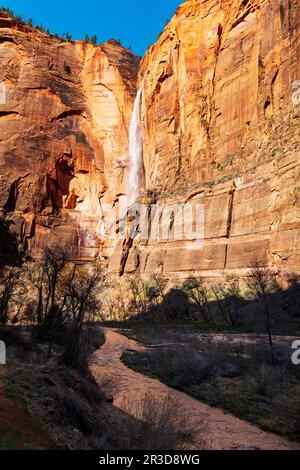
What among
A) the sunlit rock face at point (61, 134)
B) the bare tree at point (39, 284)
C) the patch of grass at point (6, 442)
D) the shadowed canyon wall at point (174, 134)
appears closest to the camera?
the patch of grass at point (6, 442)

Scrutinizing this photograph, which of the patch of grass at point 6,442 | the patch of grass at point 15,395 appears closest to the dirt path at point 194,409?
the patch of grass at point 15,395

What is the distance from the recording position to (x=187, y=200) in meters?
41.3

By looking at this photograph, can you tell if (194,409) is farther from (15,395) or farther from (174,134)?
(174,134)

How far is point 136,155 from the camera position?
62625 millimetres

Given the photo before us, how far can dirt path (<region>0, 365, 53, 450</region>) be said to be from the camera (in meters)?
4.64

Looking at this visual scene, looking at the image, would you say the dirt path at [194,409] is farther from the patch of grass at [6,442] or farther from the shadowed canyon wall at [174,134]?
the shadowed canyon wall at [174,134]

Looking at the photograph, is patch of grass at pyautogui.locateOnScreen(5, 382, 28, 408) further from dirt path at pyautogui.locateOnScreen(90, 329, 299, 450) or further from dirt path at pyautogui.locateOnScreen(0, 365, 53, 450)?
dirt path at pyautogui.locateOnScreen(90, 329, 299, 450)

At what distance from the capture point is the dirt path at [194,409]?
7.79m

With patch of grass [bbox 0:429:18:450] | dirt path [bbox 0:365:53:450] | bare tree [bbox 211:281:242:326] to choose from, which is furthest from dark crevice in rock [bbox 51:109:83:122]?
patch of grass [bbox 0:429:18:450]

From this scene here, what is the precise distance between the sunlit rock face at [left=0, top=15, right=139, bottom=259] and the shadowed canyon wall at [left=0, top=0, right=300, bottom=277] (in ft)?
0.61

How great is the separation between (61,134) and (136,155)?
13.2 meters

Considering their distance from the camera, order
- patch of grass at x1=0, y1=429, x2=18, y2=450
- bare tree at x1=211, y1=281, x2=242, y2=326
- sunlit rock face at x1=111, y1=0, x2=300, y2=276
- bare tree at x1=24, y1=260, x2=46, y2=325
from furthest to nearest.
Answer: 1. sunlit rock face at x1=111, y1=0, x2=300, y2=276
2. bare tree at x1=211, y1=281, x2=242, y2=326
3. bare tree at x1=24, y1=260, x2=46, y2=325
4. patch of grass at x1=0, y1=429, x2=18, y2=450

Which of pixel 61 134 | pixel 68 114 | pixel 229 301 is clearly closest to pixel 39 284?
pixel 229 301

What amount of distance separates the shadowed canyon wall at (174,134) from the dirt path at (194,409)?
57.2ft
